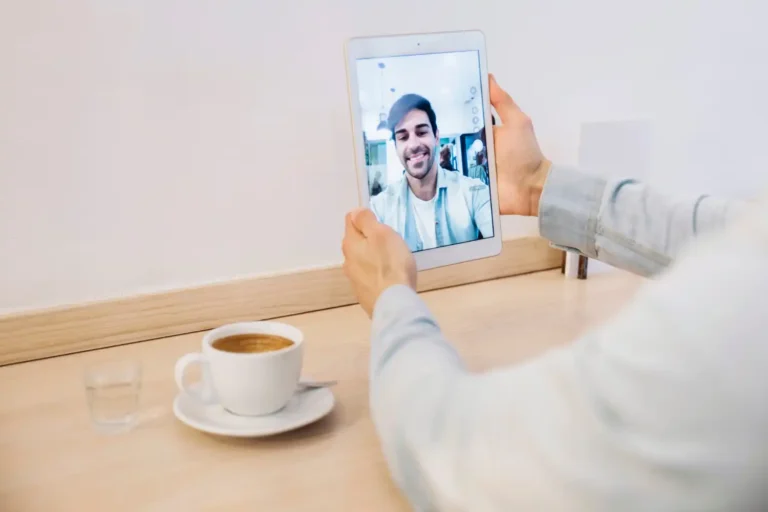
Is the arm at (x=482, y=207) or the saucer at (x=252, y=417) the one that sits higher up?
the arm at (x=482, y=207)

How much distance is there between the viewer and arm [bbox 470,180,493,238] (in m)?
0.90

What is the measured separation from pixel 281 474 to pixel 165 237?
405mm

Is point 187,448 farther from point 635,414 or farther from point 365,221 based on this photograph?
point 635,414

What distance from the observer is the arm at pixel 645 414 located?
1.15 feet

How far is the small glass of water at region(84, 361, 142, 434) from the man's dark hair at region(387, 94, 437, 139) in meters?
0.37

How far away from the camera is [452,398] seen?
0.47 m

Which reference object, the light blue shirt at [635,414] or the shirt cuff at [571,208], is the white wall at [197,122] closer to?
the shirt cuff at [571,208]

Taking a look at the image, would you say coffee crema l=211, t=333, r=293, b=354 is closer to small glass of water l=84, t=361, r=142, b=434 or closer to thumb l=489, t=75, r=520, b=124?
small glass of water l=84, t=361, r=142, b=434

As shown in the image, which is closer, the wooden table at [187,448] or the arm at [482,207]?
the wooden table at [187,448]

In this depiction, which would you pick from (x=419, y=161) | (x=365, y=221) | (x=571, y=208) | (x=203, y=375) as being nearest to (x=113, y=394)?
(x=203, y=375)

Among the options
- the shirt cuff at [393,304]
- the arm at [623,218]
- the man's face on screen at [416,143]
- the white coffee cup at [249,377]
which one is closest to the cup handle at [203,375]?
the white coffee cup at [249,377]

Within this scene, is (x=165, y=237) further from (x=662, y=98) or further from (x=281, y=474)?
(x=662, y=98)

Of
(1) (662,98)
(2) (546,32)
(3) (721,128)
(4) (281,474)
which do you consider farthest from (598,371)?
(3) (721,128)

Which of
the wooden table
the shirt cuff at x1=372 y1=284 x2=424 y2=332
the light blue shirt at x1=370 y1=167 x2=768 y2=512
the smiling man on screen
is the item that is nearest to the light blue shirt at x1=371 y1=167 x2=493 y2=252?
the smiling man on screen
